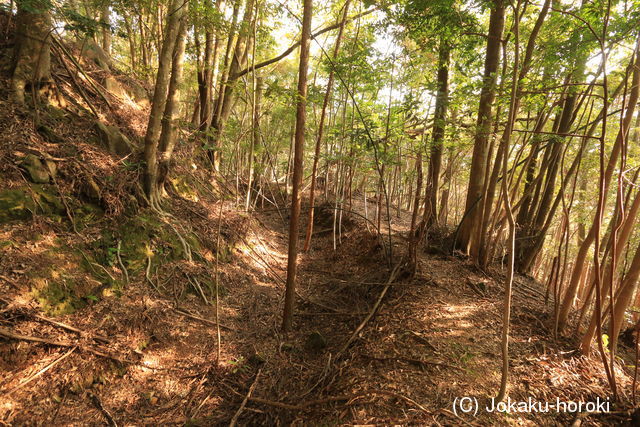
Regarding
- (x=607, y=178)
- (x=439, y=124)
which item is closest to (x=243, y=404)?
(x=607, y=178)

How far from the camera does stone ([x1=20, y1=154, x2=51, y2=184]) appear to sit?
13.9ft

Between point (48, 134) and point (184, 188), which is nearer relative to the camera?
point (48, 134)

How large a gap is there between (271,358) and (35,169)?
4848 millimetres

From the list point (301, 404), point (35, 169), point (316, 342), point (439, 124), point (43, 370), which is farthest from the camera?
point (439, 124)

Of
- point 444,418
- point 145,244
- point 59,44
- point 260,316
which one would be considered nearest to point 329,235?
point 260,316

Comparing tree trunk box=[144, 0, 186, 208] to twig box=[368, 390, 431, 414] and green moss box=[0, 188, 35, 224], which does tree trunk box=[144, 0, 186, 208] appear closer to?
green moss box=[0, 188, 35, 224]

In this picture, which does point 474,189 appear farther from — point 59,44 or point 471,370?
point 59,44

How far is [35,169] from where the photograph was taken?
430 centimetres

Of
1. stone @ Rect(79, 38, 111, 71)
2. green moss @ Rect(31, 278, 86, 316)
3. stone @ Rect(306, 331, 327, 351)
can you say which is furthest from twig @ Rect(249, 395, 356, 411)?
stone @ Rect(79, 38, 111, 71)

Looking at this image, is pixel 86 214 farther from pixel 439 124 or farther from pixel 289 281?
pixel 439 124

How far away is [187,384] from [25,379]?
1730mm

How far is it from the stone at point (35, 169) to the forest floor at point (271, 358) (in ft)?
2.72

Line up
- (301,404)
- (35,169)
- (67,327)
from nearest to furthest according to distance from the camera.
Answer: (67,327) < (301,404) < (35,169)

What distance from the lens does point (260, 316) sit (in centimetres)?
585
